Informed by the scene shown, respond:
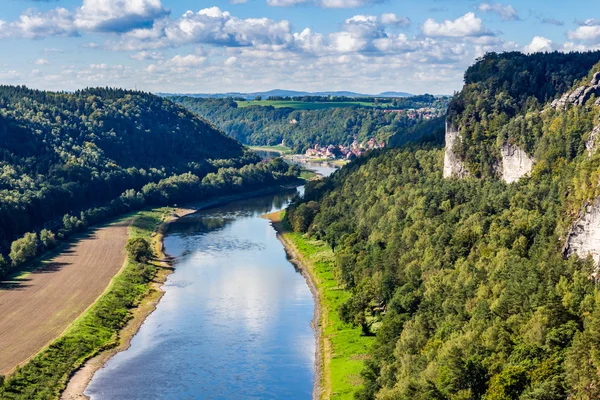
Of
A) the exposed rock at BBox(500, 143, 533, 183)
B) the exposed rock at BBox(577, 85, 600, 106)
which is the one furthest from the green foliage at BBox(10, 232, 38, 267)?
the exposed rock at BBox(577, 85, 600, 106)

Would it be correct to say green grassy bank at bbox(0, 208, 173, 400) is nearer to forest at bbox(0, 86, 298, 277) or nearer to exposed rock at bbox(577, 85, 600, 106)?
forest at bbox(0, 86, 298, 277)

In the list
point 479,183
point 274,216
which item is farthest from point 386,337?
point 274,216

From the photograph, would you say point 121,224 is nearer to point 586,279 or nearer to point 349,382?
point 349,382

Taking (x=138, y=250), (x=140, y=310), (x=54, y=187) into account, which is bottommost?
(x=140, y=310)

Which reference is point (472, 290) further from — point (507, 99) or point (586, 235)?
point (507, 99)

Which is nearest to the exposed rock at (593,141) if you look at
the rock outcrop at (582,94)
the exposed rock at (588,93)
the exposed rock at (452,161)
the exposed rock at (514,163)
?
the exposed rock at (514,163)

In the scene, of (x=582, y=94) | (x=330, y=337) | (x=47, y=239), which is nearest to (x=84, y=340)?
(x=330, y=337)

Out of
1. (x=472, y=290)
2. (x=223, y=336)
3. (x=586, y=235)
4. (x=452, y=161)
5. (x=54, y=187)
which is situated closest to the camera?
(x=586, y=235)
